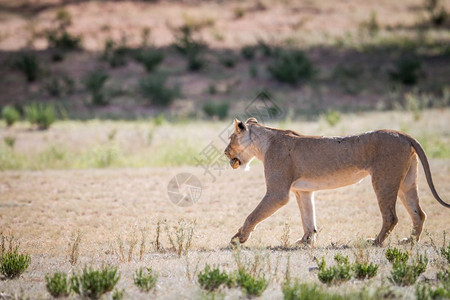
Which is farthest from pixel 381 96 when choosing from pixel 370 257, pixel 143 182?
pixel 370 257

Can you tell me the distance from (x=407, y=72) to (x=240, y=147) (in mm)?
21096

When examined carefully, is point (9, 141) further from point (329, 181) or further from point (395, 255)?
point (395, 255)

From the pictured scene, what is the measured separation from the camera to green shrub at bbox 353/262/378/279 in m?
7.91

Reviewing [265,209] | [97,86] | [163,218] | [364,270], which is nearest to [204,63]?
[97,86]

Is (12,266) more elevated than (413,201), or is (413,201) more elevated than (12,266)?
(413,201)

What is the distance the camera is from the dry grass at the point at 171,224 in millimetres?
8312

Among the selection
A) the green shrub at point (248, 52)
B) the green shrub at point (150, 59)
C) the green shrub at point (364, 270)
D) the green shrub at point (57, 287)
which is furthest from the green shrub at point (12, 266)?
the green shrub at point (248, 52)

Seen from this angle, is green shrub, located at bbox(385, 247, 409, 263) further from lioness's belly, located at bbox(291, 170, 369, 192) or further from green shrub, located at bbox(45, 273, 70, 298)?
green shrub, located at bbox(45, 273, 70, 298)

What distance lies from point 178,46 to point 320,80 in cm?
815

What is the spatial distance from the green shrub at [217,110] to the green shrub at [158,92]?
2.64 metres

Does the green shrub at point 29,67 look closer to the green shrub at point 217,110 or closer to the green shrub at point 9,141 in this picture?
the green shrub at point 217,110

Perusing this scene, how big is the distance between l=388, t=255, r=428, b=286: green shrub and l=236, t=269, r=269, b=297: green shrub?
1.61 meters

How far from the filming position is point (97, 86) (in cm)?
2786

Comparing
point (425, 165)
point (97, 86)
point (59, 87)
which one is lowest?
point (425, 165)
